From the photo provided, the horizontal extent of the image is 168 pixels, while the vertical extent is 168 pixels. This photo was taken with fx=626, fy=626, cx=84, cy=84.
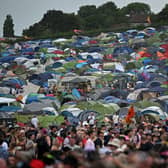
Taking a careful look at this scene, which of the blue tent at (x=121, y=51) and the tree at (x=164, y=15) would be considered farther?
Result: the tree at (x=164, y=15)

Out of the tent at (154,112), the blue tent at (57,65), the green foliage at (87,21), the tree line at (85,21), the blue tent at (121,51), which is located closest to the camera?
the tent at (154,112)

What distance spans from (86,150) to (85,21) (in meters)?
84.8

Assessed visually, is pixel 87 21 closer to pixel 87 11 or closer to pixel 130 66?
pixel 87 11

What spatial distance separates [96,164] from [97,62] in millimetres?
37792

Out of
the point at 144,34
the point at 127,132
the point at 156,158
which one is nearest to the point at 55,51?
the point at 144,34

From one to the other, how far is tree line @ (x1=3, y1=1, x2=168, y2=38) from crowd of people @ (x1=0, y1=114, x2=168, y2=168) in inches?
2743

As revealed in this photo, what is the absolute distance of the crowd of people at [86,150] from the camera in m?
6.31

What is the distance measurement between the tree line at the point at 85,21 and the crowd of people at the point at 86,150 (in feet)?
229

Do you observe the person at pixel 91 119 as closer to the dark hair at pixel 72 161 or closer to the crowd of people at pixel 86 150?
the crowd of people at pixel 86 150

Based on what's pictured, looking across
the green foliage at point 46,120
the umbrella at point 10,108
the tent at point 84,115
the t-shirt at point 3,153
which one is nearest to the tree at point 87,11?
the umbrella at point 10,108

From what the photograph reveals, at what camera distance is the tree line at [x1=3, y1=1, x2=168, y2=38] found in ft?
287

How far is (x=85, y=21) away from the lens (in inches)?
3637

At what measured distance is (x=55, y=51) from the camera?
2023 inches

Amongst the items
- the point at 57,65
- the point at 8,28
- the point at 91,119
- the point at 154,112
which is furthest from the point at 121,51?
the point at 8,28
